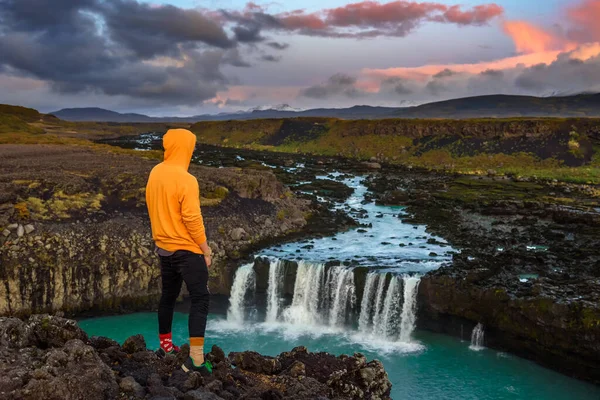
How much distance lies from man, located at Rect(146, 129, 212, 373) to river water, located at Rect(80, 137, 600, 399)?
1678cm

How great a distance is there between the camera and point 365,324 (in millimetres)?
29781

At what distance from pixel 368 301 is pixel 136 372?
22.6 m

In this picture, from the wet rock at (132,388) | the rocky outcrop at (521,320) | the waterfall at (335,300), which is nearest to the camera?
the wet rock at (132,388)

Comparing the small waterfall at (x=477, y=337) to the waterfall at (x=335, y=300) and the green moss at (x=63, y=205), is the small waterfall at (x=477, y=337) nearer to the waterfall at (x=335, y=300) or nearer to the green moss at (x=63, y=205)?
the waterfall at (x=335, y=300)

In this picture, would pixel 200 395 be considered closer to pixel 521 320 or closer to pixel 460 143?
pixel 521 320

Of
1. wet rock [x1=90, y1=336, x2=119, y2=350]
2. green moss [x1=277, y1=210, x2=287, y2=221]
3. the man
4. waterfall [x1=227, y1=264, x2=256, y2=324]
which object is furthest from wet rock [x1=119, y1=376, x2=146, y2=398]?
green moss [x1=277, y1=210, x2=287, y2=221]

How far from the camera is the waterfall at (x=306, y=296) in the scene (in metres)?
31.3

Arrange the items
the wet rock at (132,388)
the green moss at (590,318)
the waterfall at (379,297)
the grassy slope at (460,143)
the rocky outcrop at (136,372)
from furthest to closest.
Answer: the grassy slope at (460,143) < the waterfall at (379,297) < the green moss at (590,318) < the wet rock at (132,388) < the rocky outcrop at (136,372)

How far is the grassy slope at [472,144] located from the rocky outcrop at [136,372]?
7485 centimetres

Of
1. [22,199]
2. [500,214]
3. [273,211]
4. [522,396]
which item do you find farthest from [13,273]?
[500,214]

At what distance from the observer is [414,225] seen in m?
44.7

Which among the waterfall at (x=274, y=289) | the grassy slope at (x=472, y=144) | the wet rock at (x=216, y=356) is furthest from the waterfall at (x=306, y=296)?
the grassy slope at (x=472, y=144)

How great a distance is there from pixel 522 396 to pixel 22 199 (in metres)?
36.0

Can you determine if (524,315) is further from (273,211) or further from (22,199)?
(22,199)
